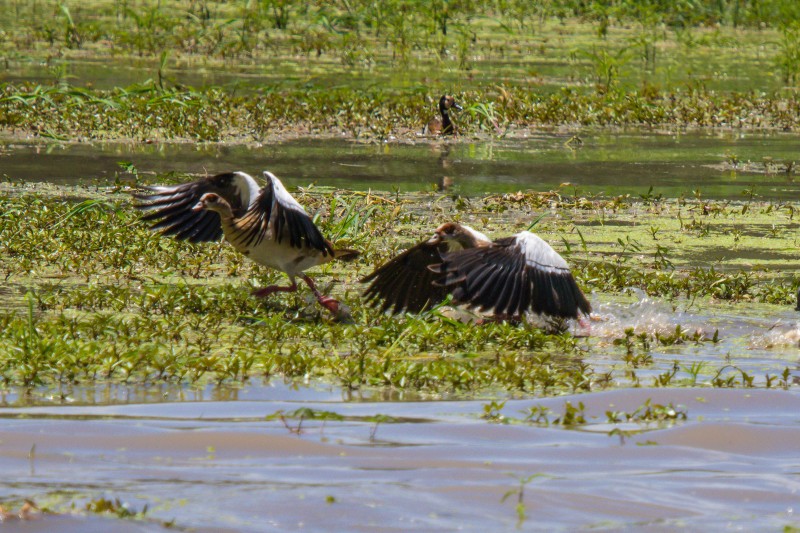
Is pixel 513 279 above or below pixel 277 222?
below

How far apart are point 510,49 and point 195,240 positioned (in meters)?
13.2

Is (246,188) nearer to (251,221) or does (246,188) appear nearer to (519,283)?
(251,221)

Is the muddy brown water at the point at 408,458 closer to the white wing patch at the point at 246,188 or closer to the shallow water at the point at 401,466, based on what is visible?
the shallow water at the point at 401,466

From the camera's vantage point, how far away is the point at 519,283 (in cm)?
646

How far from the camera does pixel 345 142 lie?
13.2 m

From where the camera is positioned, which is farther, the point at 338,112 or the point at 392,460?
the point at 338,112

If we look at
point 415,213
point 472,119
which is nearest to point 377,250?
point 415,213

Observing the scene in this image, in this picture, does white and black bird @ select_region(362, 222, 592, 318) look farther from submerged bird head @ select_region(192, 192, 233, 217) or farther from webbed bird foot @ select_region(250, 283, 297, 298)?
submerged bird head @ select_region(192, 192, 233, 217)

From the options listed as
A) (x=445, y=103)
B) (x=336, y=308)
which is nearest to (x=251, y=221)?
(x=336, y=308)

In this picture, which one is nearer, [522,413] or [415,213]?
[522,413]

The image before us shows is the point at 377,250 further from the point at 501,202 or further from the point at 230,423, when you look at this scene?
the point at 230,423

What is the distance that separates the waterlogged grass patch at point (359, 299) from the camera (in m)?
5.53

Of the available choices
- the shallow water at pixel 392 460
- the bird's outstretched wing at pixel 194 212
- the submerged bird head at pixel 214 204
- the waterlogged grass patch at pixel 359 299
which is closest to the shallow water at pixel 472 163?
the waterlogged grass patch at pixel 359 299

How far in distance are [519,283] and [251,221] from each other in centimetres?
142
